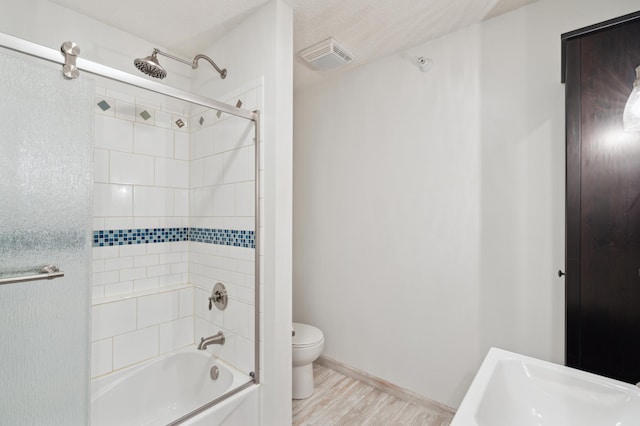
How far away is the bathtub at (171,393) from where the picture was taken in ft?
5.41

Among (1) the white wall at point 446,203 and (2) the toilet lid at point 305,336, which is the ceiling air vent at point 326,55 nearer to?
(1) the white wall at point 446,203

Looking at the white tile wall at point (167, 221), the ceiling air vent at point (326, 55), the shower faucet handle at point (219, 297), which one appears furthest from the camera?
the ceiling air vent at point (326, 55)

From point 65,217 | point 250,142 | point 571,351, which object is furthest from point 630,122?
point 65,217

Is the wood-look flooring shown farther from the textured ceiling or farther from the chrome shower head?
the textured ceiling

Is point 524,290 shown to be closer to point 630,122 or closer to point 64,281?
point 630,122

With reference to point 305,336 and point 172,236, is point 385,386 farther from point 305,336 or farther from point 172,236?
point 172,236

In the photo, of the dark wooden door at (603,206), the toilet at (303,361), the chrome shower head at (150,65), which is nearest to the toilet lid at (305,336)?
the toilet at (303,361)

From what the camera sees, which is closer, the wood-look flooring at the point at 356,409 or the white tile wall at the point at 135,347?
the white tile wall at the point at 135,347

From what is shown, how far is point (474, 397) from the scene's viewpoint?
Answer: 3.40 ft

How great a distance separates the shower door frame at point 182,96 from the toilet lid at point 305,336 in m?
0.51

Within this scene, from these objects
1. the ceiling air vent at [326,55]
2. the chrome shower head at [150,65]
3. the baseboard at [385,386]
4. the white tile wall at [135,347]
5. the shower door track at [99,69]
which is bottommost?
the baseboard at [385,386]

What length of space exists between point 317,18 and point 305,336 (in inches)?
82.9

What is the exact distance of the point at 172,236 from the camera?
7.22 feet

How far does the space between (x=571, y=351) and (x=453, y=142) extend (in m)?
1.26
